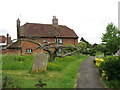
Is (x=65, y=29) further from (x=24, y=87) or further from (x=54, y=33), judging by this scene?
(x=24, y=87)

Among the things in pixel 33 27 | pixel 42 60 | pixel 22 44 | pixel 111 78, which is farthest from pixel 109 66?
pixel 33 27

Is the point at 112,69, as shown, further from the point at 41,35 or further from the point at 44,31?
the point at 44,31

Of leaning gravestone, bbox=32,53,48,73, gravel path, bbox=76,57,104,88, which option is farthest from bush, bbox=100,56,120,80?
leaning gravestone, bbox=32,53,48,73

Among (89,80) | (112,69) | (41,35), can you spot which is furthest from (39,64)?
(41,35)

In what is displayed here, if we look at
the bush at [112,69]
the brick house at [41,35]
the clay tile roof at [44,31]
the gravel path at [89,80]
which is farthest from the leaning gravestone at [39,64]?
the clay tile roof at [44,31]

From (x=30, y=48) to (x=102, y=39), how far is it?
63.5 ft

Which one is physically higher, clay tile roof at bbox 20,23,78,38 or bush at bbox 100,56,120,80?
clay tile roof at bbox 20,23,78,38

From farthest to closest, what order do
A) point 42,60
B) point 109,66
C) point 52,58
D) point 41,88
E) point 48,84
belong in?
point 52,58 < point 42,60 < point 109,66 < point 48,84 < point 41,88

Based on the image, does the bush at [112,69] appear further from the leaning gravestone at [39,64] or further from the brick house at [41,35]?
the brick house at [41,35]

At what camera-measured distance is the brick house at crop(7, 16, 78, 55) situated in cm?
2922

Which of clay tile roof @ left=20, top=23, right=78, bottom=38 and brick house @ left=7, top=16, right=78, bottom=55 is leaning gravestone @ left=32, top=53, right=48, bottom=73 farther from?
clay tile roof @ left=20, top=23, right=78, bottom=38

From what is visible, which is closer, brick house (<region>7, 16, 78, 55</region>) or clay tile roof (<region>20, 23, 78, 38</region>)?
brick house (<region>7, 16, 78, 55</region>)

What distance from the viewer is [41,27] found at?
111 feet

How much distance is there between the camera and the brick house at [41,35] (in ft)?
95.9
